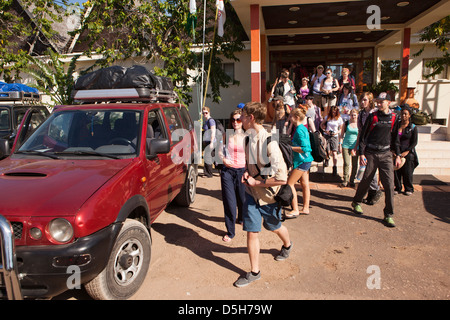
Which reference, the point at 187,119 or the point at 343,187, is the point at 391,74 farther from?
the point at 187,119

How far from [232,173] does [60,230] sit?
2495 millimetres

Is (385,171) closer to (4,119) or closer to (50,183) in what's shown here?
(50,183)

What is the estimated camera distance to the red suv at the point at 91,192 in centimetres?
274

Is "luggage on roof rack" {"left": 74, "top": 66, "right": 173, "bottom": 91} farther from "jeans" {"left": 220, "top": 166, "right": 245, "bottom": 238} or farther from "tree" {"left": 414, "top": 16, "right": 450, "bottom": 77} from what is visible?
"tree" {"left": 414, "top": 16, "right": 450, "bottom": 77}

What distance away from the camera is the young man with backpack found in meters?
3.46

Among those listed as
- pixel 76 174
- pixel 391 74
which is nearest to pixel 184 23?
pixel 76 174

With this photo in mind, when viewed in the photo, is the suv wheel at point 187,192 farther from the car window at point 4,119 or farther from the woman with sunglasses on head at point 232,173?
the car window at point 4,119

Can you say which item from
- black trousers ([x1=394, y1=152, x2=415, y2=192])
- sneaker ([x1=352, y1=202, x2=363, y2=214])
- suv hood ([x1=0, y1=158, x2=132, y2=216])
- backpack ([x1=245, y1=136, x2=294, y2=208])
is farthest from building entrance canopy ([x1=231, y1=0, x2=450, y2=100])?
suv hood ([x1=0, y1=158, x2=132, y2=216])

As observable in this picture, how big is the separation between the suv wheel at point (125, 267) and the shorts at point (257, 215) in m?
1.11

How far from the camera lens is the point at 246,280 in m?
3.65

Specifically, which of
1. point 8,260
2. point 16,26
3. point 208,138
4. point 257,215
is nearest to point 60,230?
point 8,260

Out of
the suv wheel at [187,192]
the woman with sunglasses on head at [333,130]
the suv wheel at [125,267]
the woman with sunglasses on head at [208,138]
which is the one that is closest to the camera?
the suv wheel at [125,267]

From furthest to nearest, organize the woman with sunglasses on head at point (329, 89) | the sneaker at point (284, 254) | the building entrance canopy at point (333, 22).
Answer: the woman with sunglasses on head at point (329, 89) < the building entrance canopy at point (333, 22) < the sneaker at point (284, 254)

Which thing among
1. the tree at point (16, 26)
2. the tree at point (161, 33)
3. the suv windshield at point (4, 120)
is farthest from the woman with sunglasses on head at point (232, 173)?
the tree at point (16, 26)
